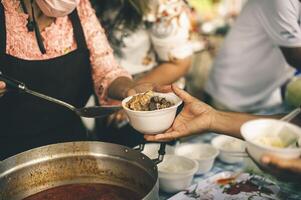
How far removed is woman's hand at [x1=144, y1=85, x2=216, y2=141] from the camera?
177 cm

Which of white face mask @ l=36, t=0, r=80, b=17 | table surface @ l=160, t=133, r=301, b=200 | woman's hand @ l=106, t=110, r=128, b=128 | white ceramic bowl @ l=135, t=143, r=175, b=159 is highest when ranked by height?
white face mask @ l=36, t=0, r=80, b=17

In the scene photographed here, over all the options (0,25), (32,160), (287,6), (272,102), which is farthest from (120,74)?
(272,102)

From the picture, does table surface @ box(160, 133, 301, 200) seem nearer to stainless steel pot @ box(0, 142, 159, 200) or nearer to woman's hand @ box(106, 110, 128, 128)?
stainless steel pot @ box(0, 142, 159, 200)

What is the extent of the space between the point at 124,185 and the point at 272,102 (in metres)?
1.69

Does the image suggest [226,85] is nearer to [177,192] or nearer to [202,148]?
[202,148]

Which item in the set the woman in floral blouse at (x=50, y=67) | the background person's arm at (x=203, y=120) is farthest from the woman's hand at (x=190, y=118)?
the woman in floral blouse at (x=50, y=67)

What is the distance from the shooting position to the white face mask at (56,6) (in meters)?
1.98

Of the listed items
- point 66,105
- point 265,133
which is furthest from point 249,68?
point 265,133

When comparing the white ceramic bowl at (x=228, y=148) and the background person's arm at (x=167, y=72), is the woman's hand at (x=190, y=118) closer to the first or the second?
the white ceramic bowl at (x=228, y=148)

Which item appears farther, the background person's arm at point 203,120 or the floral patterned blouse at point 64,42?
the floral patterned blouse at point 64,42

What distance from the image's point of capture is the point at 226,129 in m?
1.82

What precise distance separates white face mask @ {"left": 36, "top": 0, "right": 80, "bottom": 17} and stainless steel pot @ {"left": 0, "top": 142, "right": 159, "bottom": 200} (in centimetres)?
71

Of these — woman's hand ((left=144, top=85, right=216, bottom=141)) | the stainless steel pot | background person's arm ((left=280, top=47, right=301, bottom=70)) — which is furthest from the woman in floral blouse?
background person's arm ((left=280, top=47, right=301, bottom=70))

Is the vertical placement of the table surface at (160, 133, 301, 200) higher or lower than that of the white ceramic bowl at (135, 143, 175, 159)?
lower
